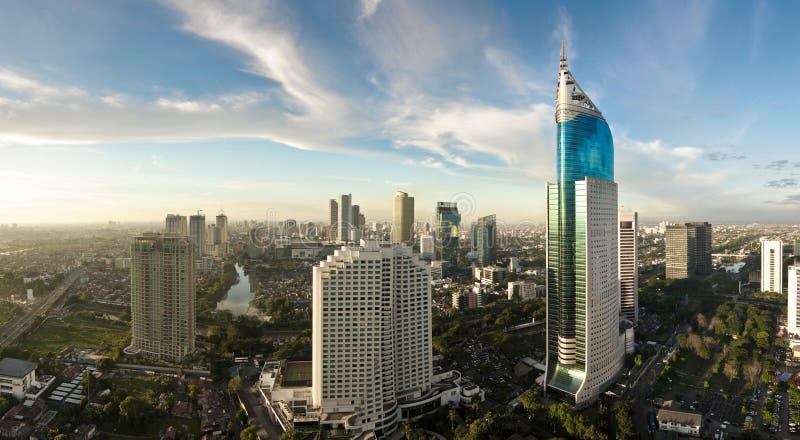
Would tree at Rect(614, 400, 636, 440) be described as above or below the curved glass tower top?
below

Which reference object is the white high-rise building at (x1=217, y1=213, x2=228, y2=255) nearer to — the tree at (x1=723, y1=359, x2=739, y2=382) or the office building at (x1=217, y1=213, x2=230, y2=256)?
the office building at (x1=217, y1=213, x2=230, y2=256)

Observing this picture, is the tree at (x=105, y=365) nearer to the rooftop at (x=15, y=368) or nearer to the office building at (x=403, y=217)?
the rooftop at (x=15, y=368)

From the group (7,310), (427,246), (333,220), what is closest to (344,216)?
(333,220)

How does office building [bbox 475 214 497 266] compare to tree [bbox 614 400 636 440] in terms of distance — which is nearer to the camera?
tree [bbox 614 400 636 440]

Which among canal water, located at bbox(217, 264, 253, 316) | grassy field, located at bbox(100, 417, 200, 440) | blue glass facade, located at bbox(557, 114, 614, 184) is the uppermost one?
blue glass facade, located at bbox(557, 114, 614, 184)

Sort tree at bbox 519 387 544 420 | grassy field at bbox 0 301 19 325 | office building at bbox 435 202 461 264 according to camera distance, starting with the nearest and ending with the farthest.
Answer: tree at bbox 519 387 544 420
grassy field at bbox 0 301 19 325
office building at bbox 435 202 461 264

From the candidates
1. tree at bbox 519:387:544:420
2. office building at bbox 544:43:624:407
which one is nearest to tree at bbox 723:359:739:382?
office building at bbox 544:43:624:407

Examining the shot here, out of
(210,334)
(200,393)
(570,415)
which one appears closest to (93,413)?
(200,393)
